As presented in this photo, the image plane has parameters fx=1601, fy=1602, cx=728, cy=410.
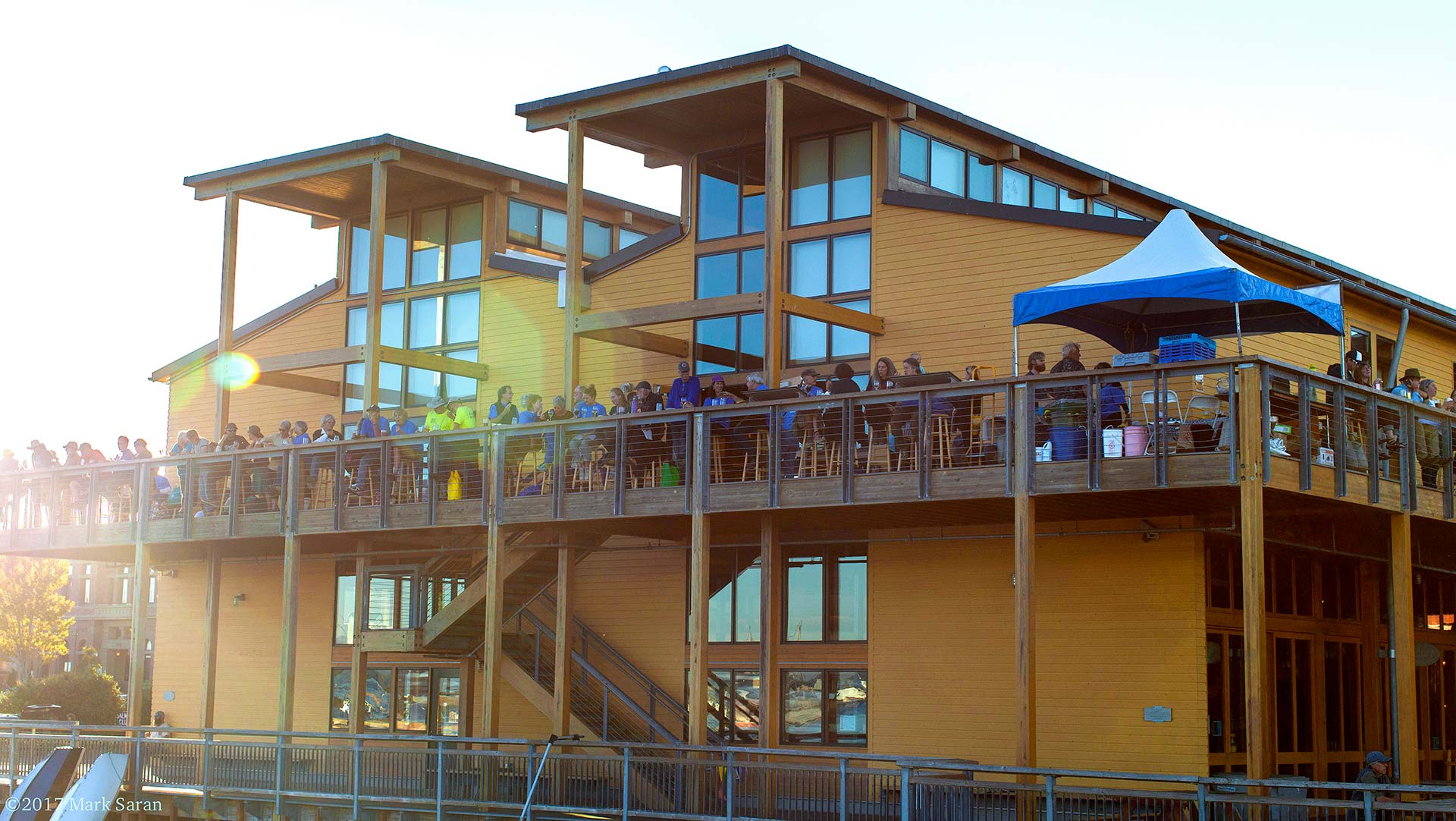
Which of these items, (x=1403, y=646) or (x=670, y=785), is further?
(x=670, y=785)

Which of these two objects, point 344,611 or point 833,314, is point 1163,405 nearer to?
point 833,314

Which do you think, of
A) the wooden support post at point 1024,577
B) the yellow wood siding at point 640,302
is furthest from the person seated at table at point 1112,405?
the yellow wood siding at point 640,302

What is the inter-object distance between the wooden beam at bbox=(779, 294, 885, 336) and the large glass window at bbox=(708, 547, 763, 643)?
12.0 ft

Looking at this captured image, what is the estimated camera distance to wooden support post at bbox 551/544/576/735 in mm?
21484

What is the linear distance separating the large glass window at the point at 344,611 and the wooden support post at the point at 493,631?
23.2ft

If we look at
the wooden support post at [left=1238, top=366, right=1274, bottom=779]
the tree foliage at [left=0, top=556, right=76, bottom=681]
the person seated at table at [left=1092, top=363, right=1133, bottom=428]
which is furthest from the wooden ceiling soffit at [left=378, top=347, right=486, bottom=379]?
the tree foliage at [left=0, top=556, right=76, bottom=681]

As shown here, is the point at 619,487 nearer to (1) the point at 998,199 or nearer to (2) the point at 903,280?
(2) the point at 903,280

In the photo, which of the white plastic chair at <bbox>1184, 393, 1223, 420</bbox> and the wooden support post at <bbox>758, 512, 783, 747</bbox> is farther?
the wooden support post at <bbox>758, 512, 783, 747</bbox>

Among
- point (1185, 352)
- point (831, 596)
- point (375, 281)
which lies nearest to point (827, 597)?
point (831, 596)

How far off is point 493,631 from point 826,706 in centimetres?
474

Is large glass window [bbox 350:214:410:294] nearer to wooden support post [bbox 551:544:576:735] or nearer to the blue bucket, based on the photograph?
wooden support post [bbox 551:544:576:735]

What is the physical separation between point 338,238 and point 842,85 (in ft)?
40.4

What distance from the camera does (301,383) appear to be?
2911cm

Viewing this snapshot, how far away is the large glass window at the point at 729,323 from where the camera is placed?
24406 millimetres
